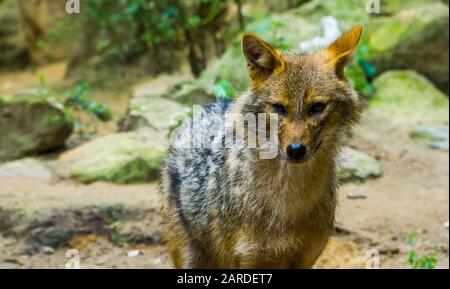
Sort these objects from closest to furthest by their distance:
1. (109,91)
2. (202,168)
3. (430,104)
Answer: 1. (202,168)
2. (430,104)
3. (109,91)

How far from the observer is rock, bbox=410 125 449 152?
1005cm

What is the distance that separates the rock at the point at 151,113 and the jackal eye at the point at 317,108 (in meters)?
4.43

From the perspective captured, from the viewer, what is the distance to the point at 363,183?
353 inches

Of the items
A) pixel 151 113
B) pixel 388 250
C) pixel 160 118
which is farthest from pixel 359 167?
pixel 151 113

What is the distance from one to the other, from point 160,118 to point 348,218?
2.79 m

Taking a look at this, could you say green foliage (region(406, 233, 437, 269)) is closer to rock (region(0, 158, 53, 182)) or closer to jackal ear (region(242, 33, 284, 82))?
jackal ear (region(242, 33, 284, 82))

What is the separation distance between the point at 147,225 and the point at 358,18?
5.70 meters

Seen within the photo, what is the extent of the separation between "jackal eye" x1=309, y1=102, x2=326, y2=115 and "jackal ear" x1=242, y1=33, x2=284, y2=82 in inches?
13.7

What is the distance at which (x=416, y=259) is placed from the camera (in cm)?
738

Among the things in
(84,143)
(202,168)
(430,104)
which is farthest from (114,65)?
(202,168)

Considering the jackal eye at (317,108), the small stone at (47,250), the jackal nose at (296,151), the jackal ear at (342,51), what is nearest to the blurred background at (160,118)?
the small stone at (47,250)

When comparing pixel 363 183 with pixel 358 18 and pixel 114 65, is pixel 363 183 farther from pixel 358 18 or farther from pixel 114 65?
pixel 114 65

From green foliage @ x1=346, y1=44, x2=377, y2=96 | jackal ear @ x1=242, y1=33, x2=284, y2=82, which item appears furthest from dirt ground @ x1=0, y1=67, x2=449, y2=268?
jackal ear @ x1=242, y1=33, x2=284, y2=82

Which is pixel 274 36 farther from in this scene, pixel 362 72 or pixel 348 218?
pixel 348 218
